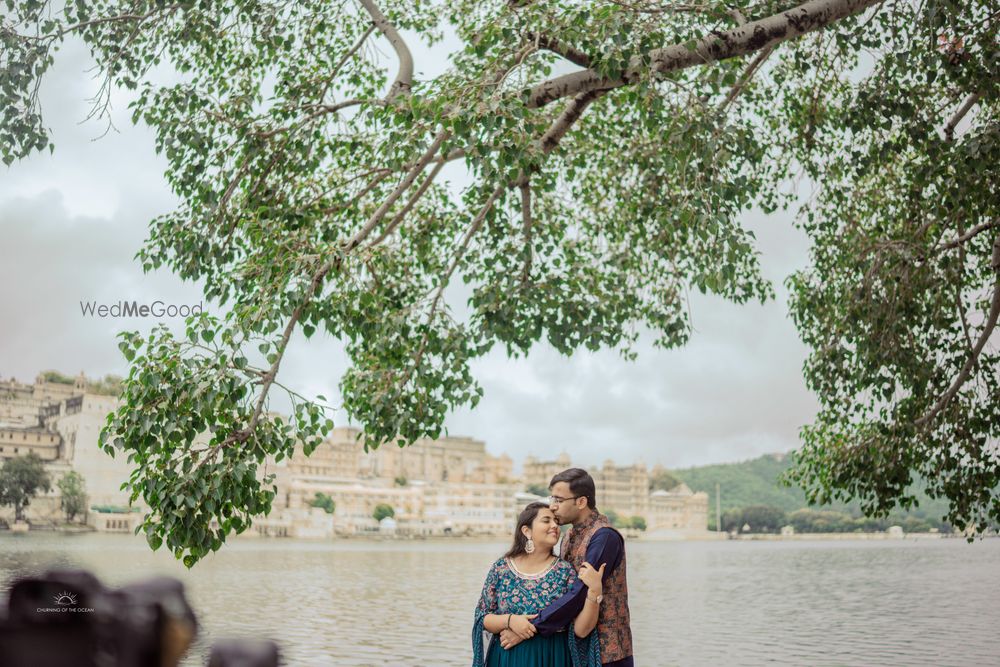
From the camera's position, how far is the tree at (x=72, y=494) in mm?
40816

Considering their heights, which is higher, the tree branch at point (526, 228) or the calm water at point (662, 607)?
the tree branch at point (526, 228)

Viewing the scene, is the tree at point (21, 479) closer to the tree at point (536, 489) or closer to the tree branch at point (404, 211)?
the tree branch at point (404, 211)

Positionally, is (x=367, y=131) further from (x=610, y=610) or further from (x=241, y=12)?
(x=610, y=610)

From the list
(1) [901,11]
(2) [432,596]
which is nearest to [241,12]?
(1) [901,11]

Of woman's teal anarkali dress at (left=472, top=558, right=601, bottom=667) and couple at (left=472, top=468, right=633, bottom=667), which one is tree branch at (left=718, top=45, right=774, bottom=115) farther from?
woman's teal anarkali dress at (left=472, top=558, right=601, bottom=667)

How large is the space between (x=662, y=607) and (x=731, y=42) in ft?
76.1

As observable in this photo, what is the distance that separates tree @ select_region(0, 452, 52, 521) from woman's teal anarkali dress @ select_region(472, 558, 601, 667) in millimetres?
32980

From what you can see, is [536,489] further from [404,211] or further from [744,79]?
[404,211]

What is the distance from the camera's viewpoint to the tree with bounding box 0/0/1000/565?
5164 mm

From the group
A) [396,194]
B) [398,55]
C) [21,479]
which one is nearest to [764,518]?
[21,479]

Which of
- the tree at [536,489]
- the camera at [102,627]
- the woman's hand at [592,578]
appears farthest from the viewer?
the tree at [536,489]

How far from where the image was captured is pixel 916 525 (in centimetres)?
8744

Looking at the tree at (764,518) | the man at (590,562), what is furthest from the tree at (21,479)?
the tree at (764,518)

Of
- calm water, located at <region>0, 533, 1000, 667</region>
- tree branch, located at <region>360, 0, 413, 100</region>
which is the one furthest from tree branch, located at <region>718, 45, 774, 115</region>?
calm water, located at <region>0, 533, 1000, 667</region>
